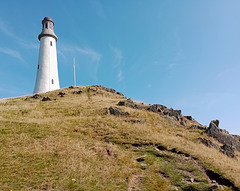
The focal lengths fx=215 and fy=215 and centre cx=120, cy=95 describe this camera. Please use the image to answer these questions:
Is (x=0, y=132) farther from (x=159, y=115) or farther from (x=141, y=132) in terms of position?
(x=159, y=115)

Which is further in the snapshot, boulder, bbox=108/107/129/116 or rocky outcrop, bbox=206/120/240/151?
boulder, bbox=108/107/129/116

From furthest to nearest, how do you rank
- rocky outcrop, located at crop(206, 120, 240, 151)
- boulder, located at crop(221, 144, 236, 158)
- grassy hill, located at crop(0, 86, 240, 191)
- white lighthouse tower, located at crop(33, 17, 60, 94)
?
white lighthouse tower, located at crop(33, 17, 60, 94)
rocky outcrop, located at crop(206, 120, 240, 151)
boulder, located at crop(221, 144, 236, 158)
grassy hill, located at crop(0, 86, 240, 191)

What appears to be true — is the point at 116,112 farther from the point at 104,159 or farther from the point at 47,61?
the point at 47,61

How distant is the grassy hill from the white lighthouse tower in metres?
31.3

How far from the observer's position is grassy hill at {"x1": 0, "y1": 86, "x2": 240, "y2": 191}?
36.6 feet

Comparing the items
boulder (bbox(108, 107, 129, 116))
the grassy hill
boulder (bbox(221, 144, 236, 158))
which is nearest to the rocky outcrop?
the grassy hill

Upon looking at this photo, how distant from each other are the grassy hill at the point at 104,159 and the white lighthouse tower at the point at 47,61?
3133 cm

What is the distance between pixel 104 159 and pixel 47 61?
44.4m

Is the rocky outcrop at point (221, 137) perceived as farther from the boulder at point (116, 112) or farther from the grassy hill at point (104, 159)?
the boulder at point (116, 112)

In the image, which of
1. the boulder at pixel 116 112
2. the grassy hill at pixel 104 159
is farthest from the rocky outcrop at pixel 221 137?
the boulder at pixel 116 112

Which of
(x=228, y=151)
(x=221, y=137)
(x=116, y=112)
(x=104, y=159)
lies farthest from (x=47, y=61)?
(x=228, y=151)

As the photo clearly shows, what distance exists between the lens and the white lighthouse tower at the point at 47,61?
51812mm

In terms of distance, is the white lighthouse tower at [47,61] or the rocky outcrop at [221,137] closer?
the rocky outcrop at [221,137]

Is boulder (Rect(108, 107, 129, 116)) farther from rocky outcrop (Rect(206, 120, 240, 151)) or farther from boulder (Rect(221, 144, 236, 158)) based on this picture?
boulder (Rect(221, 144, 236, 158))
